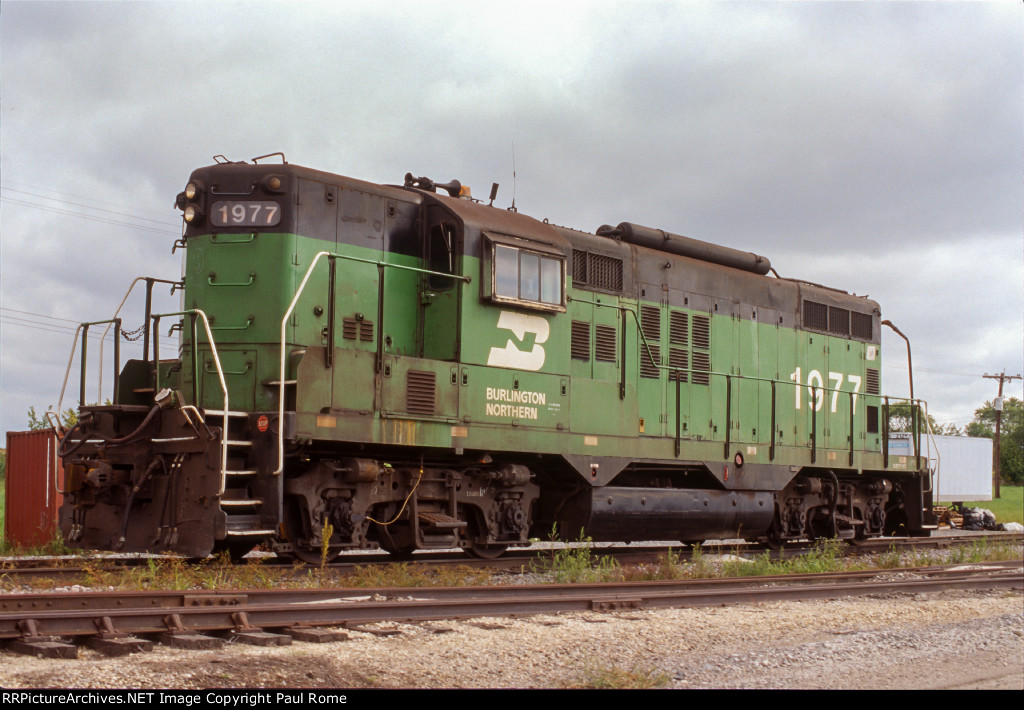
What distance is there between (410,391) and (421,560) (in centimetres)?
212

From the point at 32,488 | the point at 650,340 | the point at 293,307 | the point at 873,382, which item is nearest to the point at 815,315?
the point at 873,382

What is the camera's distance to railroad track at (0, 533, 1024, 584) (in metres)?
8.77

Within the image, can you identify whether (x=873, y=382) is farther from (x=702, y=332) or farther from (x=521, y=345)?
(x=521, y=345)

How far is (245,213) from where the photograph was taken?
9734 millimetres

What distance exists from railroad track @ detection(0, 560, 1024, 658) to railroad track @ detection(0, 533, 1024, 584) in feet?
5.12

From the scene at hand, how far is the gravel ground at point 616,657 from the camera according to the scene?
16.2 feet

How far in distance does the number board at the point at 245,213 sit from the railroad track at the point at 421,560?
10.4 ft

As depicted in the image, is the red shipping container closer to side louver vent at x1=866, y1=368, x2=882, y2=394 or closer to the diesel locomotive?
the diesel locomotive

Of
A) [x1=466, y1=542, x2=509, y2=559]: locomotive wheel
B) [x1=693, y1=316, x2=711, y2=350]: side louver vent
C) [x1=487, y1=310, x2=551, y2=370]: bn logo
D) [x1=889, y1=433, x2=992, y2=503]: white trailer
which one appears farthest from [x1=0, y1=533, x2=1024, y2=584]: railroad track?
[x1=889, y1=433, x2=992, y2=503]: white trailer

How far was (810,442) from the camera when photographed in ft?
47.2

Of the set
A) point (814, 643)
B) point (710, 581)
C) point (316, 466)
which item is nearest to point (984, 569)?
point (710, 581)

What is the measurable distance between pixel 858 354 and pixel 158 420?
1103 centimetres

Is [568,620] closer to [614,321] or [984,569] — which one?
[614,321]

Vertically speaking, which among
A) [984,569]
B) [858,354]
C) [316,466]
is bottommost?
[984,569]
